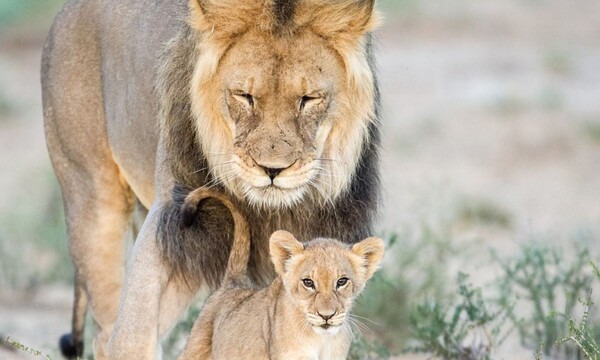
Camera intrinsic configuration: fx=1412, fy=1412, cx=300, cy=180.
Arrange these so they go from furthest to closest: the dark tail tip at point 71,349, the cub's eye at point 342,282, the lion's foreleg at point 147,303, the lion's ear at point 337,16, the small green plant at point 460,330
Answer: the dark tail tip at point 71,349 → the small green plant at point 460,330 → the lion's foreleg at point 147,303 → the lion's ear at point 337,16 → the cub's eye at point 342,282

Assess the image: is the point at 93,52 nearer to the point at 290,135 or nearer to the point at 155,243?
the point at 155,243

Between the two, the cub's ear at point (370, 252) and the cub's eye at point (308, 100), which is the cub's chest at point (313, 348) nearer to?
the cub's ear at point (370, 252)

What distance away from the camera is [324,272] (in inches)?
185

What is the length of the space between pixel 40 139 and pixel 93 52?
401 inches

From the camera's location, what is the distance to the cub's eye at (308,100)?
4922 millimetres

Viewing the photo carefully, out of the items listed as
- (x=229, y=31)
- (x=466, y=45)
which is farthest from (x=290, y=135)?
(x=466, y=45)

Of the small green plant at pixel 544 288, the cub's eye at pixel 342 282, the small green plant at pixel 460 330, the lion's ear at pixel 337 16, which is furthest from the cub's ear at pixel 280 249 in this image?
the small green plant at pixel 544 288

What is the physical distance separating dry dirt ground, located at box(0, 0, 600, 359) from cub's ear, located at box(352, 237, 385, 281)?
6.88ft

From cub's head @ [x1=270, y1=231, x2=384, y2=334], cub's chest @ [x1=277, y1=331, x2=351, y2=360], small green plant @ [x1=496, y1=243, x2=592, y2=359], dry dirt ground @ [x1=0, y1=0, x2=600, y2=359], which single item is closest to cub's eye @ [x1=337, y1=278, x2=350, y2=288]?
cub's head @ [x1=270, y1=231, x2=384, y2=334]

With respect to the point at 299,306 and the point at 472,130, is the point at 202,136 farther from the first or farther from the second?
the point at 472,130

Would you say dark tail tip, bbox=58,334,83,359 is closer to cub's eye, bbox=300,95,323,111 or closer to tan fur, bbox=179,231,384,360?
tan fur, bbox=179,231,384,360

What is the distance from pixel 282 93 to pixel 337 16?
382 mm

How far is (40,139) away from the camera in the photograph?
16.4 m

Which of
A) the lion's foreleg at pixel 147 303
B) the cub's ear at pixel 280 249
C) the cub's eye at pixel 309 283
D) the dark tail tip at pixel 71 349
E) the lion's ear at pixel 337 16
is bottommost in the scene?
the dark tail tip at pixel 71 349
